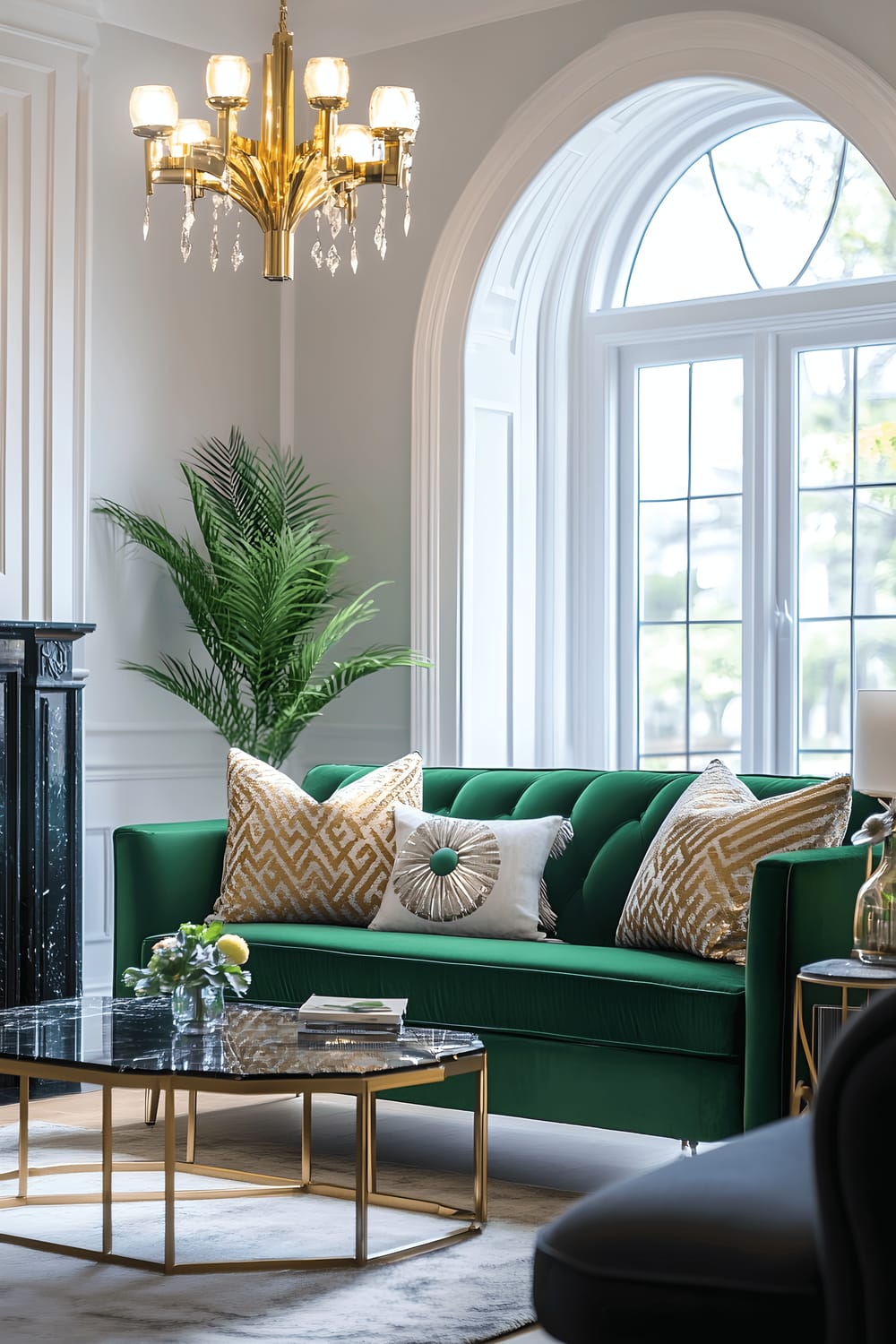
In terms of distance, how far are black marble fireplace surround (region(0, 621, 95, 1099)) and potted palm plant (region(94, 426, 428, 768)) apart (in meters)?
0.58

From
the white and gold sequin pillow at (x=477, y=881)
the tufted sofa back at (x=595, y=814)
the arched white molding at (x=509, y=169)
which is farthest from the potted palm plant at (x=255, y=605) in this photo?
the white and gold sequin pillow at (x=477, y=881)

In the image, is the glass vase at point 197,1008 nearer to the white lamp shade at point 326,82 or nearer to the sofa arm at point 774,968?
the sofa arm at point 774,968

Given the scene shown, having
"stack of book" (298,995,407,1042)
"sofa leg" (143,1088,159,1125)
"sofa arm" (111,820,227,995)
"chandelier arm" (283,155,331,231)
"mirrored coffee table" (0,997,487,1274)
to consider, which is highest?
"chandelier arm" (283,155,331,231)

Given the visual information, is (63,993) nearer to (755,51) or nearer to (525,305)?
(525,305)

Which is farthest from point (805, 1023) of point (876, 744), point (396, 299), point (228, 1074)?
point (396, 299)

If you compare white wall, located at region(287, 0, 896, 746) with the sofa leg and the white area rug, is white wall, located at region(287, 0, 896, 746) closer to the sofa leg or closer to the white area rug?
the sofa leg

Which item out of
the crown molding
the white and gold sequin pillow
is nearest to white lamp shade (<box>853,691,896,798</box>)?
the white and gold sequin pillow

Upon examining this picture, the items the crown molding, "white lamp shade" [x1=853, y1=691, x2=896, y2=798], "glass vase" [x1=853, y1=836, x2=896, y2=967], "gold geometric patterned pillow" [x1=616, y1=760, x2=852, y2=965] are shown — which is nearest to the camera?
"glass vase" [x1=853, y1=836, x2=896, y2=967]

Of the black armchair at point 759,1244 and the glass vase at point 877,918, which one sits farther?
the glass vase at point 877,918

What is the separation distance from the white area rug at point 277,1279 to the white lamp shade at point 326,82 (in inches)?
92.7

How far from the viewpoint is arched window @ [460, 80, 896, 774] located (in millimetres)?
5270

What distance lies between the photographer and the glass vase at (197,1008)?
3.31 meters

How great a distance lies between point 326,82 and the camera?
12.1 feet

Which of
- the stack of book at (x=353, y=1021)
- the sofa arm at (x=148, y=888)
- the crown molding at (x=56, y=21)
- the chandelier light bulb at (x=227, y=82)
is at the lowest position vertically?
the stack of book at (x=353, y=1021)
